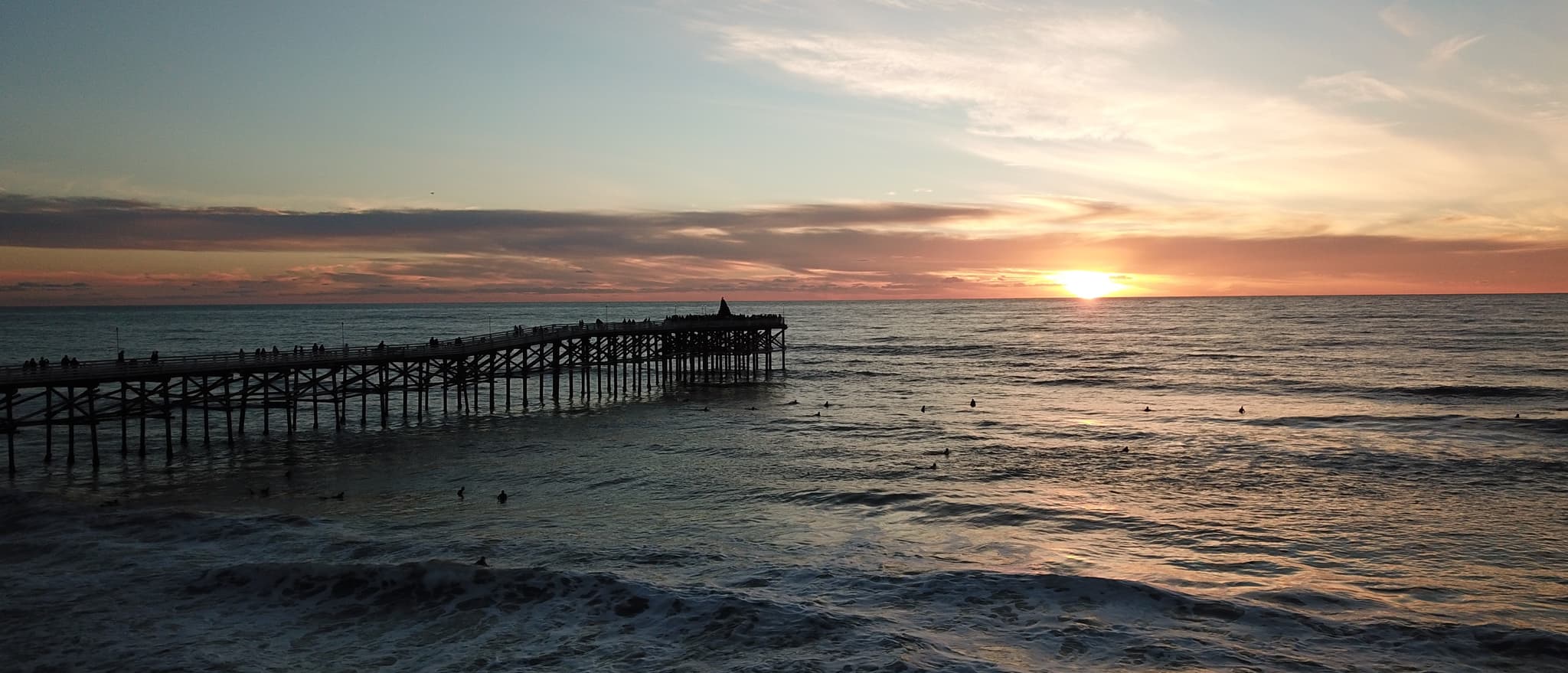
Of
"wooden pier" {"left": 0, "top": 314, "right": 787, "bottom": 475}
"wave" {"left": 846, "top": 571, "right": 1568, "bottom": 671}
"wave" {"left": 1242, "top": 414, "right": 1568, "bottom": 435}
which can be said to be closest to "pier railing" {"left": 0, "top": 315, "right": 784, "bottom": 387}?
"wooden pier" {"left": 0, "top": 314, "right": 787, "bottom": 475}

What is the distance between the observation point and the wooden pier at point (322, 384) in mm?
37156

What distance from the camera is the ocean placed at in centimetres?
1870

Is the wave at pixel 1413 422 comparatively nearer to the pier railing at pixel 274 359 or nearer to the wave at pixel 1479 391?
the wave at pixel 1479 391

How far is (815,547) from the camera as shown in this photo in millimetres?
25531

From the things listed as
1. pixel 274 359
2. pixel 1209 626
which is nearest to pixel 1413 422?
pixel 1209 626

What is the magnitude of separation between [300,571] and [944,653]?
15529 mm

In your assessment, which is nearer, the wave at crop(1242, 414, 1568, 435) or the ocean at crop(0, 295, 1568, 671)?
the ocean at crop(0, 295, 1568, 671)

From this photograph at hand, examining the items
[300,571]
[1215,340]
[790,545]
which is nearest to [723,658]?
[790,545]

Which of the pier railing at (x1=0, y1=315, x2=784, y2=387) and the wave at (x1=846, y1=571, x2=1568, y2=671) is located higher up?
the pier railing at (x1=0, y1=315, x2=784, y2=387)

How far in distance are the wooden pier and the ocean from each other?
209cm

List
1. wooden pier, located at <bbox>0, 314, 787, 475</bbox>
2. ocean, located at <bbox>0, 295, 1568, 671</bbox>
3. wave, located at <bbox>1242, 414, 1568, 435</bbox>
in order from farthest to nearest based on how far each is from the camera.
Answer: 1. wave, located at <bbox>1242, 414, 1568, 435</bbox>
2. wooden pier, located at <bbox>0, 314, 787, 475</bbox>
3. ocean, located at <bbox>0, 295, 1568, 671</bbox>

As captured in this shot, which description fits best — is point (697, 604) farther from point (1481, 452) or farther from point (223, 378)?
point (1481, 452)

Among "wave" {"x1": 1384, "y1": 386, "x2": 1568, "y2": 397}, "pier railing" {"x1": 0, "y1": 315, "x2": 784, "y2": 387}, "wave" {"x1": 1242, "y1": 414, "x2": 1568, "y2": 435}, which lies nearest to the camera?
"pier railing" {"x1": 0, "y1": 315, "x2": 784, "y2": 387}

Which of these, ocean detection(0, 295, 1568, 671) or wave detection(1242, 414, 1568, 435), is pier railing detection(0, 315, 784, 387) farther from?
wave detection(1242, 414, 1568, 435)
